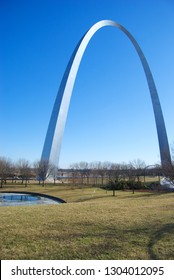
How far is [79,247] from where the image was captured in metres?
4.40

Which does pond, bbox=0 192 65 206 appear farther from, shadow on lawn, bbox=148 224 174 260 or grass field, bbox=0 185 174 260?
shadow on lawn, bbox=148 224 174 260

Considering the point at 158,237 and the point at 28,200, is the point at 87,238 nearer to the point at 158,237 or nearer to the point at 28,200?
the point at 158,237

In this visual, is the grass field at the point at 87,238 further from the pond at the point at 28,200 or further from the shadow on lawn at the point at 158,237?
the pond at the point at 28,200

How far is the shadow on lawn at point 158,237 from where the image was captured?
409 cm

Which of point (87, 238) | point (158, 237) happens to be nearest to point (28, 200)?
point (87, 238)

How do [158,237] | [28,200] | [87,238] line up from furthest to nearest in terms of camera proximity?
[28,200] → [158,237] → [87,238]

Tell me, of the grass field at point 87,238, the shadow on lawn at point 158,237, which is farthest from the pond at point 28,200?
the shadow on lawn at point 158,237

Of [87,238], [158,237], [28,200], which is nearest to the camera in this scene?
[87,238]

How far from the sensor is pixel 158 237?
5117mm
